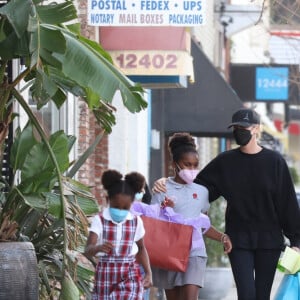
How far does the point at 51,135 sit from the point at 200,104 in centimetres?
978

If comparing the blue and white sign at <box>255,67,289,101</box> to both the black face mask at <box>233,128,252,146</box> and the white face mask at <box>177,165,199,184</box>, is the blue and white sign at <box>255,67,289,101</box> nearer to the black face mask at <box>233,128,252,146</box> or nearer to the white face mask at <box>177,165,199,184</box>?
the black face mask at <box>233,128,252,146</box>

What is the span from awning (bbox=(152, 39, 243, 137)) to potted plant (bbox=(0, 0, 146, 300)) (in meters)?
8.64

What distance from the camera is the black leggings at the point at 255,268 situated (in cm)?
927

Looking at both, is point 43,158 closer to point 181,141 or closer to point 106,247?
point 181,141

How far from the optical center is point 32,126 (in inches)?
376

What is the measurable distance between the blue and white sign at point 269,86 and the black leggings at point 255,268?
51.2ft

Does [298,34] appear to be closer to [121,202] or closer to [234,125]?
[234,125]

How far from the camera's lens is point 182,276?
9312mm

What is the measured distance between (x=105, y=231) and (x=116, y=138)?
986 centimetres

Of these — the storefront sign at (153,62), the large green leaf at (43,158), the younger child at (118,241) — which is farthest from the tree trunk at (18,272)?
the storefront sign at (153,62)

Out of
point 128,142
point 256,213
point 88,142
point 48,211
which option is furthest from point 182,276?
point 128,142

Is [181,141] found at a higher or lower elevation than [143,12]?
lower

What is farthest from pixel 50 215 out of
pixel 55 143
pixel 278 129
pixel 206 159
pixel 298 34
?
pixel 278 129

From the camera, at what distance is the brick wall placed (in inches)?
581
